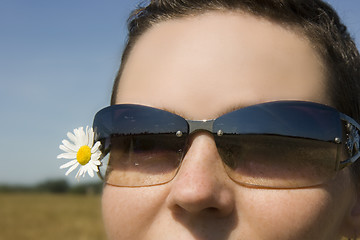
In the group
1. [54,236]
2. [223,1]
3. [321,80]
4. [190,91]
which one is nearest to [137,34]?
[223,1]

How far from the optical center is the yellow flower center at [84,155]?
2266 mm

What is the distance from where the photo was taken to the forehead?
1.77m

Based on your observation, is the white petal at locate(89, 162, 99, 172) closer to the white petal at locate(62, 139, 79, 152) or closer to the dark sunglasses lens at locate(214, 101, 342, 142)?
the white petal at locate(62, 139, 79, 152)

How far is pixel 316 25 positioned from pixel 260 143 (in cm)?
74

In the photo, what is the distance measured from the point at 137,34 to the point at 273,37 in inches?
33.4

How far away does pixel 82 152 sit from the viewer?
90.4 inches

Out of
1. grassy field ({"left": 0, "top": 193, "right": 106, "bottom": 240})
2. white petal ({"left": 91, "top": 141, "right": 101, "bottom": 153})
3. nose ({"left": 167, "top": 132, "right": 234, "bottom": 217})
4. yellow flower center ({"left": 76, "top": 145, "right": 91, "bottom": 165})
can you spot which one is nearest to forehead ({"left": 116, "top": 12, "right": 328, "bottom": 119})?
nose ({"left": 167, "top": 132, "right": 234, "bottom": 217})

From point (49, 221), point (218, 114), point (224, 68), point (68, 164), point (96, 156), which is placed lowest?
point (49, 221)

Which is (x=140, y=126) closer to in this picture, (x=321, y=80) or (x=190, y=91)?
(x=190, y=91)

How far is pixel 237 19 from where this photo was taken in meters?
1.96

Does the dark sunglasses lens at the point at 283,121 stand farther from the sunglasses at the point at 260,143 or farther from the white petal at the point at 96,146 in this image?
the white petal at the point at 96,146

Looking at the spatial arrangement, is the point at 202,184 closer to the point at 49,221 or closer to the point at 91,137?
the point at 91,137

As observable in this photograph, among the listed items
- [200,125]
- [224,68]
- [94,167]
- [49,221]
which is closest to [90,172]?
[94,167]

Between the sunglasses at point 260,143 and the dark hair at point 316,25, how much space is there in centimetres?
25
